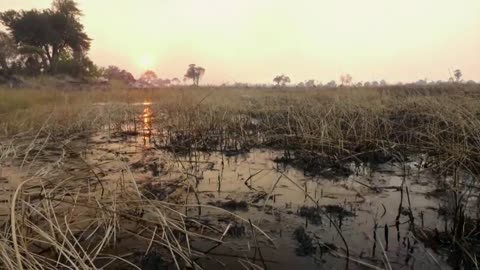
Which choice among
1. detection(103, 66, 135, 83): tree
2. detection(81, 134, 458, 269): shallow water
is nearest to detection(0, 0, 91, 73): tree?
detection(103, 66, 135, 83): tree

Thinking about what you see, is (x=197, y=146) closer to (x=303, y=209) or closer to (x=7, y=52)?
(x=303, y=209)

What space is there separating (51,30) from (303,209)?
117 ft

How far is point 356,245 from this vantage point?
8.45 ft

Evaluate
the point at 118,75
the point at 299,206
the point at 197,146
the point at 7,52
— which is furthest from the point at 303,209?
the point at 118,75

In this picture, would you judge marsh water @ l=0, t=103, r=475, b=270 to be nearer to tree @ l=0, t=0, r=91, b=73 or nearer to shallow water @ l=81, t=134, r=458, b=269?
shallow water @ l=81, t=134, r=458, b=269

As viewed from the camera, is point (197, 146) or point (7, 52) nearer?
point (197, 146)

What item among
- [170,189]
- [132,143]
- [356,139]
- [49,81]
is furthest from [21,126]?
[49,81]

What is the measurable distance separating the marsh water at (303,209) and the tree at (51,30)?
30173 millimetres

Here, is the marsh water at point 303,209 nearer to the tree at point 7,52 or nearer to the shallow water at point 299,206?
the shallow water at point 299,206

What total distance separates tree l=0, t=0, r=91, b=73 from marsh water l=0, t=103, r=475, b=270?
3017 cm

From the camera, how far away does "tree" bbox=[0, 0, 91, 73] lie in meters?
32.0

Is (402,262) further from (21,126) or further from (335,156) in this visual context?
(21,126)

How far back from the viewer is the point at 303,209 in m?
3.26

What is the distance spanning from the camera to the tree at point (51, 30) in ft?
105
